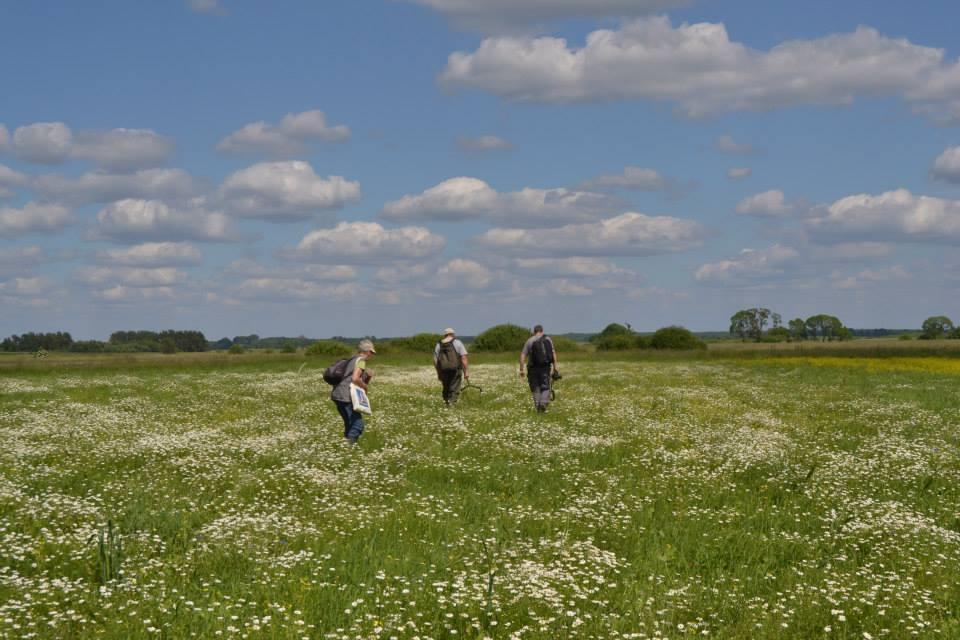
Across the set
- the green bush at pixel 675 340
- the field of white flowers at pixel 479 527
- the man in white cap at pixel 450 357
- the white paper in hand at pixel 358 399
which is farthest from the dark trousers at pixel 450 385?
the green bush at pixel 675 340

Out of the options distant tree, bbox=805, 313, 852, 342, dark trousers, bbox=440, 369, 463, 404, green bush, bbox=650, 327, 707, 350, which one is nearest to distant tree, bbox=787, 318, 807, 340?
distant tree, bbox=805, 313, 852, 342

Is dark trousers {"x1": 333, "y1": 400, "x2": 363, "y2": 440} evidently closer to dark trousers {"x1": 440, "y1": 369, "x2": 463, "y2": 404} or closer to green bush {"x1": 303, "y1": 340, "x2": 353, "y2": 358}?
dark trousers {"x1": 440, "y1": 369, "x2": 463, "y2": 404}

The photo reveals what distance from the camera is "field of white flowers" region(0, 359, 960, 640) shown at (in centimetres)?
654

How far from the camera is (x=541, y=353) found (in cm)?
2073

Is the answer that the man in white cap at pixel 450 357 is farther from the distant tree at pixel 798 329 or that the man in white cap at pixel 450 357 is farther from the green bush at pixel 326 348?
the distant tree at pixel 798 329

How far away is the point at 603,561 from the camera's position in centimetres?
799

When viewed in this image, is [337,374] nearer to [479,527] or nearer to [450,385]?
[479,527]

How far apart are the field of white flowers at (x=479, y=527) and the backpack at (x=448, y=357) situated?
1.76 meters

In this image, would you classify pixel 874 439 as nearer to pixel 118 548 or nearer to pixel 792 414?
pixel 792 414

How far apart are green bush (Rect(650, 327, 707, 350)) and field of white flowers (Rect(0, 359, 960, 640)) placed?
64.2 metres

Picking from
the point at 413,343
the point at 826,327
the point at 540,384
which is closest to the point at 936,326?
the point at 826,327

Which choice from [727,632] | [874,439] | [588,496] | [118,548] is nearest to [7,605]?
[118,548]

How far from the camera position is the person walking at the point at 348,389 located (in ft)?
49.6

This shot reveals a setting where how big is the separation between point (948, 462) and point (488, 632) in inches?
474
